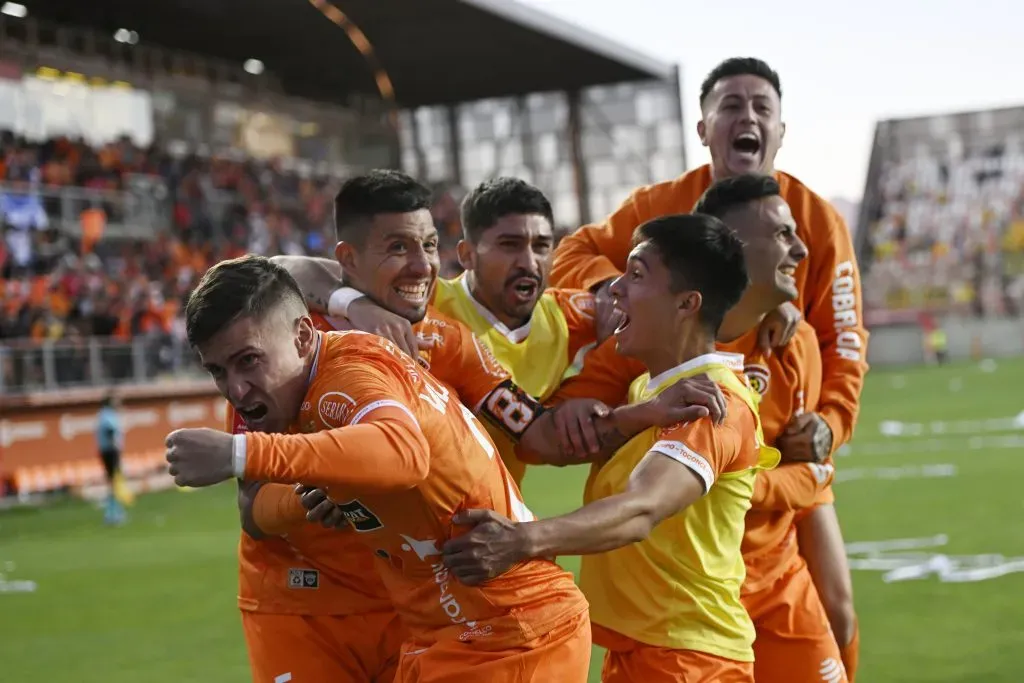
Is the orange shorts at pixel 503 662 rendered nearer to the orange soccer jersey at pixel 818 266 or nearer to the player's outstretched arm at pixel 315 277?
the player's outstretched arm at pixel 315 277

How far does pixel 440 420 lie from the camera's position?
3092mm

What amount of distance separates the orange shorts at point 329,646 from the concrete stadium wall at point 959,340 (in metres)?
43.5

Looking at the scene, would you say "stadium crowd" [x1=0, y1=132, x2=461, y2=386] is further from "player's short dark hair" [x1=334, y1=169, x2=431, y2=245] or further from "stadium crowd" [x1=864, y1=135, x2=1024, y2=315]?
"stadium crowd" [x1=864, y1=135, x2=1024, y2=315]

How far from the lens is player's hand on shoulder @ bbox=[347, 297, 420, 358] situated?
11.9ft

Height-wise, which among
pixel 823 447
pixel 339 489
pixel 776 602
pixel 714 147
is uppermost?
pixel 714 147

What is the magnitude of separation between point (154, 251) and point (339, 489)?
78.3ft

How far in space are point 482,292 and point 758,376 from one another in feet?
3.25

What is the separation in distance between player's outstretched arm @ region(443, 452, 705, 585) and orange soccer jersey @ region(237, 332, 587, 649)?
86 mm

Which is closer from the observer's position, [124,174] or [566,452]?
[566,452]

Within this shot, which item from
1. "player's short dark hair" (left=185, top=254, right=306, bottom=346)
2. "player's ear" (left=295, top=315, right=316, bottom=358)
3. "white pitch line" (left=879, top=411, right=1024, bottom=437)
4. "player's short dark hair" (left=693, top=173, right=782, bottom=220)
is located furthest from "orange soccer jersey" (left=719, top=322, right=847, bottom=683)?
"white pitch line" (left=879, top=411, right=1024, bottom=437)

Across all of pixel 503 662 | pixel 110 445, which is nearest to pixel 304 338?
pixel 503 662

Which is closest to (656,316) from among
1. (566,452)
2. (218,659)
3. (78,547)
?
(566,452)

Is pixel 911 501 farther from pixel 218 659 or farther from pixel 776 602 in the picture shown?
pixel 776 602

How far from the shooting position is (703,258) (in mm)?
3584
